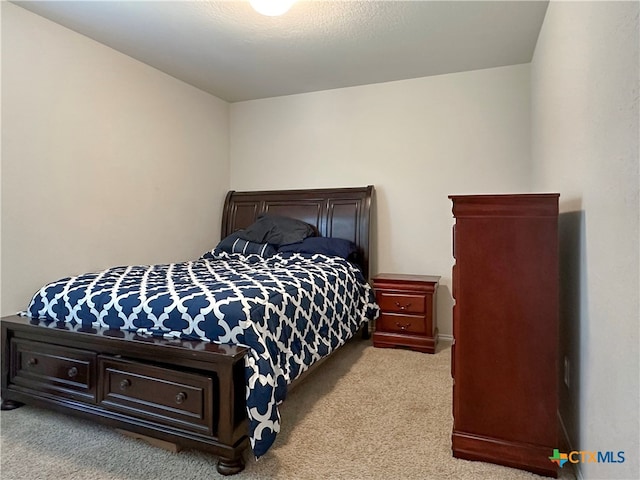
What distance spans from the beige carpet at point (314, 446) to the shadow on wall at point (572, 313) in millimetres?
282

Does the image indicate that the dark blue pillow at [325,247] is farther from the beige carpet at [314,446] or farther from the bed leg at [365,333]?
the beige carpet at [314,446]

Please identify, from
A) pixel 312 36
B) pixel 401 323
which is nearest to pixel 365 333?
pixel 401 323

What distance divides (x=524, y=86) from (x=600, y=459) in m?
2.97

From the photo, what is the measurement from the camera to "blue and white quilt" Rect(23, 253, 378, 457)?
5.47 feet

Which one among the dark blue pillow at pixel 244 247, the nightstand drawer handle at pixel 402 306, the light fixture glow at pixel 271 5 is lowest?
the nightstand drawer handle at pixel 402 306

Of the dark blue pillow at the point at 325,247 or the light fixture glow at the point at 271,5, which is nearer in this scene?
the light fixture glow at the point at 271,5

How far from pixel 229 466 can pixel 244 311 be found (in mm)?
646

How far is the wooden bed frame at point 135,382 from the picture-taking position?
5.32 feet

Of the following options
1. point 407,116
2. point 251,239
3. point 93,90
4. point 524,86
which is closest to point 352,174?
point 407,116

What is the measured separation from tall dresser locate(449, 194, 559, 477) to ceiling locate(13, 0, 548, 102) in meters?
1.57

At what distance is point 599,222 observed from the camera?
138 cm

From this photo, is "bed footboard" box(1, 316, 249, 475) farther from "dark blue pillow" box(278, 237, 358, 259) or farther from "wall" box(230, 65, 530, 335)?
"wall" box(230, 65, 530, 335)

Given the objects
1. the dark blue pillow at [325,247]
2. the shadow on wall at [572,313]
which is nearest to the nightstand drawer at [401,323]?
the dark blue pillow at [325,247]

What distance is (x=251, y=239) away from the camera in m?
3.58
